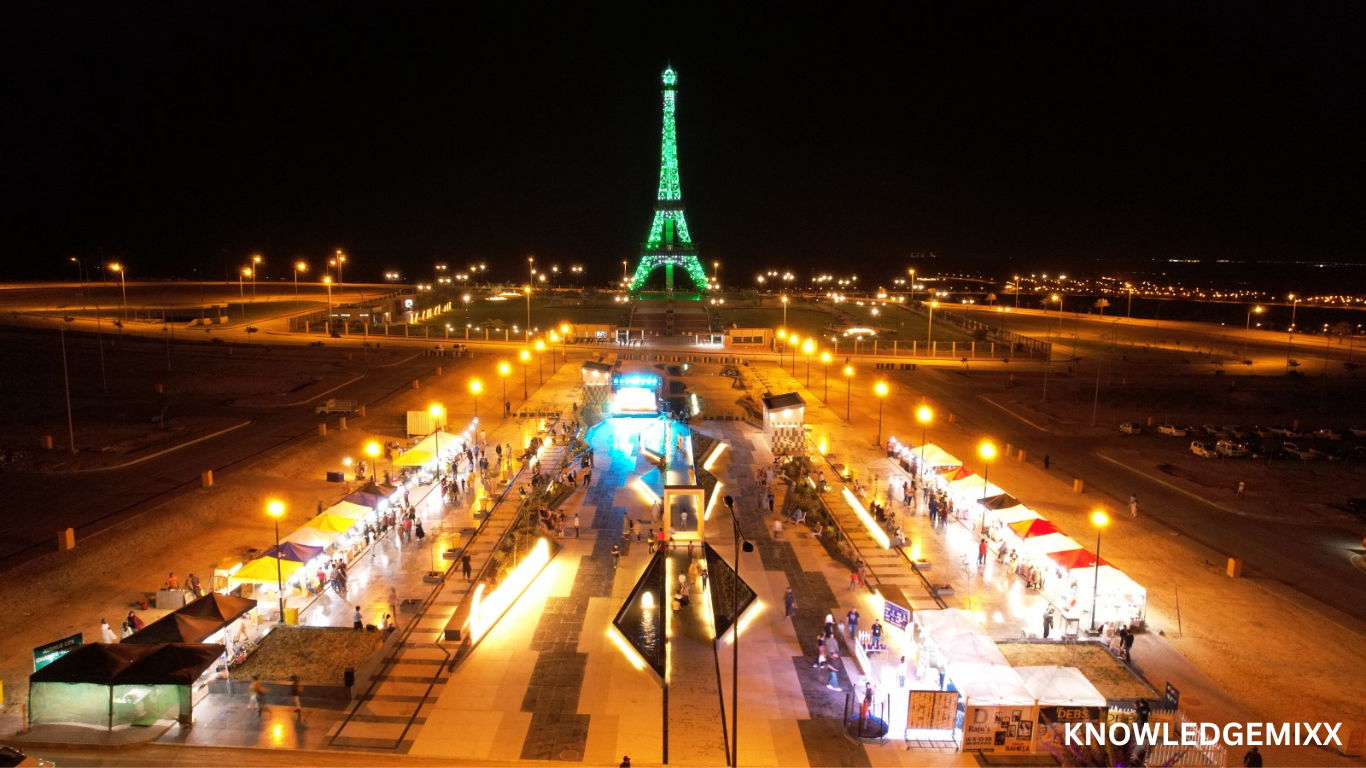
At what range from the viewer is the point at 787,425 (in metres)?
37.6

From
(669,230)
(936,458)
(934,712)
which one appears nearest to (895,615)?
(934,712)

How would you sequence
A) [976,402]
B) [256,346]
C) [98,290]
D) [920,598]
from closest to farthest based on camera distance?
[920,598], [976,402], [256,346], [98,290]

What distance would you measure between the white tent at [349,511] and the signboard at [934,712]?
1742 centimetres

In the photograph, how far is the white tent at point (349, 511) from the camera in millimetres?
24656

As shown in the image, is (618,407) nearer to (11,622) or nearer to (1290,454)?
(11,622)

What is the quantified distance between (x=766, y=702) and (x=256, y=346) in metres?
62.1

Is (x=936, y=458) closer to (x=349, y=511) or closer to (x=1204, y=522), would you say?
(x=1204, y=522)

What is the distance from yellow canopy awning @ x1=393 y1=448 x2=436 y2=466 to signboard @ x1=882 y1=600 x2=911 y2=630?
66.0 feet

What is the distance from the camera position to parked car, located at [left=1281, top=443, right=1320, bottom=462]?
3869 cm

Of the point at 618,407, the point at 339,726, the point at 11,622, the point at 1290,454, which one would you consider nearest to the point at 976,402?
the point at 1290,454

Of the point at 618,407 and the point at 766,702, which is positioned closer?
the point at 766,702

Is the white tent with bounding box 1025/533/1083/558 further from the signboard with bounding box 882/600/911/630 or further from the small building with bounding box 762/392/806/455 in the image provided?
the small building with bounding box 762/392/806/455

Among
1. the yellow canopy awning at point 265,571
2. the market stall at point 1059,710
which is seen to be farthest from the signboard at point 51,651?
the market stall at point 1059,710

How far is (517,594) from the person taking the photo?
22000mm
